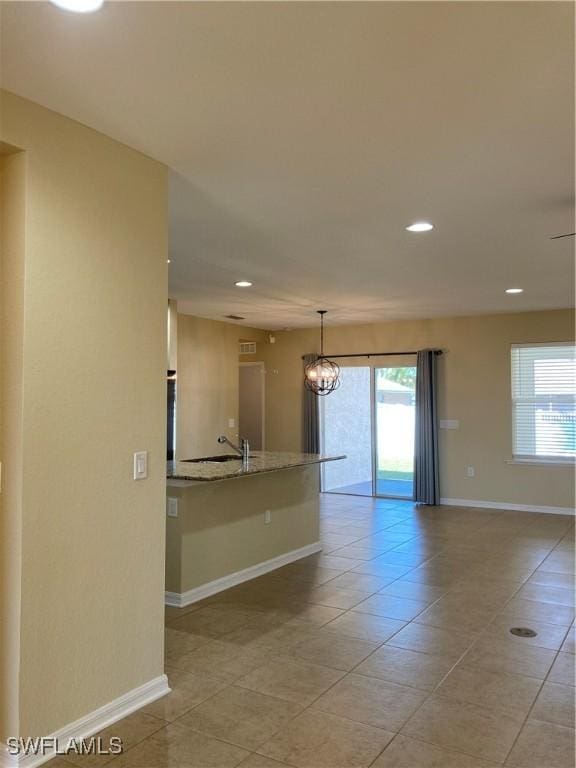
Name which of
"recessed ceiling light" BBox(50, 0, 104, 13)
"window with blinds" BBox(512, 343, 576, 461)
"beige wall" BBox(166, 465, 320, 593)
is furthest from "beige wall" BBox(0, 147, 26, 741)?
"window with blinds" BBox(512, 343, 576, 461)

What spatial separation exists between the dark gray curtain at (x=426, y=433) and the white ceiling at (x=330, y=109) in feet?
12.9

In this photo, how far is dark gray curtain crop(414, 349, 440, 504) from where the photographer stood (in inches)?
331

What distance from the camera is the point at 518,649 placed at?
3.52 m

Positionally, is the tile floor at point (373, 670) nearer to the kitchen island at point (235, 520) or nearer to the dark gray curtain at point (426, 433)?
the kitchen island at point (235, 520)

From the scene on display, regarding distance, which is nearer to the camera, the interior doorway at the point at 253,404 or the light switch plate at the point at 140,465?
the light switch plate at the point at 140,465

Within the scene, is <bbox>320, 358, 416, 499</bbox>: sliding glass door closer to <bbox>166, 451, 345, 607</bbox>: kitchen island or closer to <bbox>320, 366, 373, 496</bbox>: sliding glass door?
<bbox>320, 366, 373, 496</bbox>: sliding glass door

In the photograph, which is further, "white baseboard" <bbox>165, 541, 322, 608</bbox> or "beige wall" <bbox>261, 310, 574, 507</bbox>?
"beige wall" <bbox>261, 310, 574, 507</bbox>

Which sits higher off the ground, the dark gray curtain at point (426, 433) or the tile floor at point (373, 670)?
the dark gray curtain at point (426, 433)

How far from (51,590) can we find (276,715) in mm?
1178

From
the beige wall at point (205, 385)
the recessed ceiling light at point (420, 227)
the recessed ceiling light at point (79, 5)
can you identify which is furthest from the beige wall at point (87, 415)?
the beige wall at point (205, 385)

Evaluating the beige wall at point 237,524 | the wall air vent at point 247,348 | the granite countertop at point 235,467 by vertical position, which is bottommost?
the beige wall at point 237,524

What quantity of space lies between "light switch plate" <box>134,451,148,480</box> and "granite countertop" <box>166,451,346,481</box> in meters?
1.30

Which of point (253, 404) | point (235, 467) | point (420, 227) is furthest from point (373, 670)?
point (253, 404)

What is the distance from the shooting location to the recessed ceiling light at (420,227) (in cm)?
400
